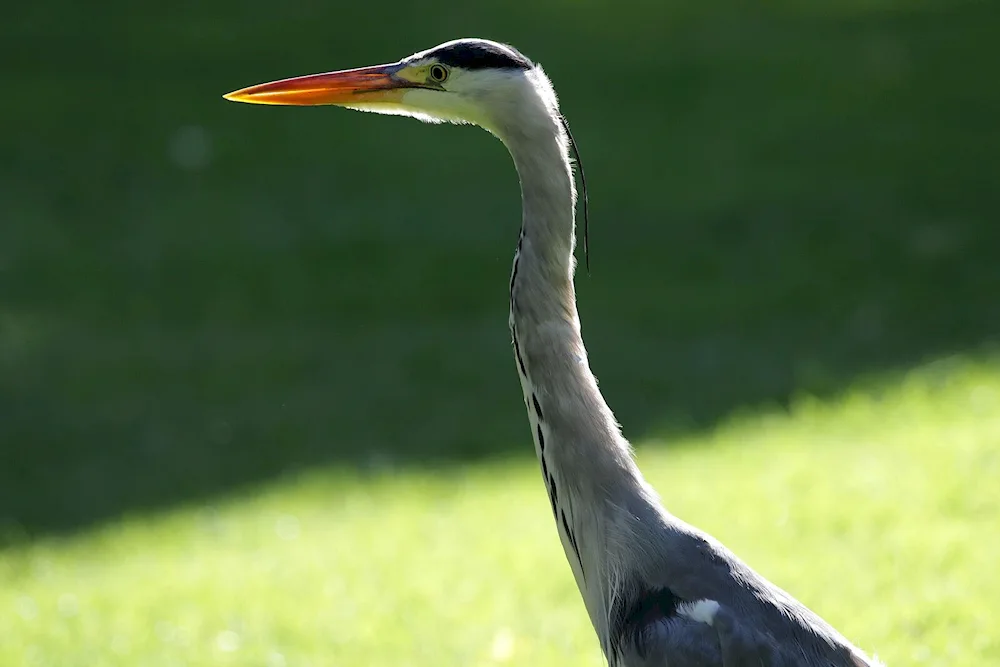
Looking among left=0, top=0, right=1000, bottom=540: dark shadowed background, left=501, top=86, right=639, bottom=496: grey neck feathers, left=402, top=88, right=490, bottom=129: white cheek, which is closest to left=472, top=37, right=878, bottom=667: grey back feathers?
left=501, top=86, right=639, bottom=496: grey neck feathers

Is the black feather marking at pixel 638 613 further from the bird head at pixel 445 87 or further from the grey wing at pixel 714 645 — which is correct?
the bird head at pixel 445 87

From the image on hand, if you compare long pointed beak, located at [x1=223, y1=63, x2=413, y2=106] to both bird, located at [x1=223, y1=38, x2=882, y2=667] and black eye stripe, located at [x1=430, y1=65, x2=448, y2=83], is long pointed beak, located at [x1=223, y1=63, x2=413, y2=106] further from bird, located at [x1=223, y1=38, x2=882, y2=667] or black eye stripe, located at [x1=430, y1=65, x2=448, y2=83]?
bird, located at [x1=223, y1=38, x2=882, y2=667]

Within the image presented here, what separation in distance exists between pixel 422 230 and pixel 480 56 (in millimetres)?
6815

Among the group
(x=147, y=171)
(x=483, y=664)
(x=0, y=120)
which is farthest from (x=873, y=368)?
(x=0, y=120)

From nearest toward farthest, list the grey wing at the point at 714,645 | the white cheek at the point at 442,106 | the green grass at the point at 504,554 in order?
the grey wing at the point at 714,645 < the white cheek at the point at 442,106 < the green grass at the point at 504,554

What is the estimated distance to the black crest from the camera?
355 cm

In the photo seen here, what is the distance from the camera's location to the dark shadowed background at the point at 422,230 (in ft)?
26.7

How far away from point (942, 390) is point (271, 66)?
22.9 ft

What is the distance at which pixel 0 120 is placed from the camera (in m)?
11.7

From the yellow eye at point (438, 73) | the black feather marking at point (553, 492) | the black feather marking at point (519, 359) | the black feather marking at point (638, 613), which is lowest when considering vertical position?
the black feather marking at point (638, 613)

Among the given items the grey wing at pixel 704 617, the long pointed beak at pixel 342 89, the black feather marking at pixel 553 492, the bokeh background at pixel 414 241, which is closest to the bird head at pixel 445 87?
the long pointed beak at pixel 342 89

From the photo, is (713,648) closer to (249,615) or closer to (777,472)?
(249,615)

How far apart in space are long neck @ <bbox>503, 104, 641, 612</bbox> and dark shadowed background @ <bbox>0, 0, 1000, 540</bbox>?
407cm

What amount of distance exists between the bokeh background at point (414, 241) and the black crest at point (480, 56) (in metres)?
2.40
